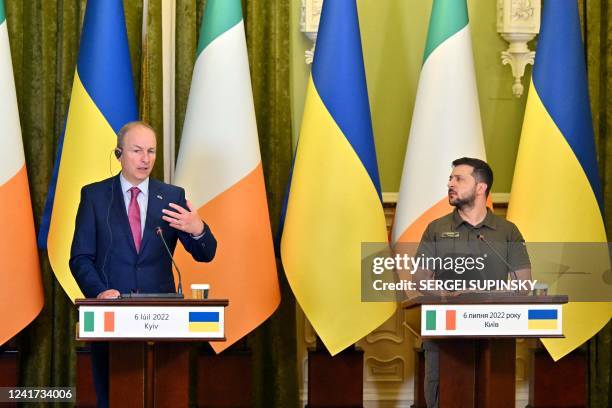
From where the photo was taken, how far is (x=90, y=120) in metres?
4.82

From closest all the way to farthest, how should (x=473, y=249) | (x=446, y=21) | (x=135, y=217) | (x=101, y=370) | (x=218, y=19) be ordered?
(x=101, y=370)
(x=135, y=217)
(x=473, y=249)
(x=218, y=19)
(x=446, y=21)

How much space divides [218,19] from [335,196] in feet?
3.56

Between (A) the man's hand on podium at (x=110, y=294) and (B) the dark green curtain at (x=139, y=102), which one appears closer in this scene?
(A) the man's hand on podium at (x=110, y=294)

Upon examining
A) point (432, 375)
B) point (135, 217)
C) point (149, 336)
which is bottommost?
point (432, 375)

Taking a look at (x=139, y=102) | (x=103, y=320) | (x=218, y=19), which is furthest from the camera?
(x=139, y=102)

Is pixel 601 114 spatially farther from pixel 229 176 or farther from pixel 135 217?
pixel 135 217

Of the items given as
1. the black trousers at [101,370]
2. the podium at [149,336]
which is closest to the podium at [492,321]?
the podium at [149,336]

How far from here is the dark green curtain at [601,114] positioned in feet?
17.9

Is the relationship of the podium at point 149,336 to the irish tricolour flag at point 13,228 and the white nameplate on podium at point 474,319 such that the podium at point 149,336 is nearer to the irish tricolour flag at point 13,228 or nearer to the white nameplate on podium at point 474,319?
the white nameplate on podium at point 474,319

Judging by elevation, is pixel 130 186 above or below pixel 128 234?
above

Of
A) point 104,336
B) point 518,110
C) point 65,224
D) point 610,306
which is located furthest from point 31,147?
point 610,306

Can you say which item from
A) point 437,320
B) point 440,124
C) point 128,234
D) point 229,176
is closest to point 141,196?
point 128,234

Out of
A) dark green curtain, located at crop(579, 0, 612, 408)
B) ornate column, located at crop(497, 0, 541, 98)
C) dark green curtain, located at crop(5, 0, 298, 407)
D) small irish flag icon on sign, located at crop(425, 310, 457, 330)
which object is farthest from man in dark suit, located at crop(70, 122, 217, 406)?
dark green curtain, located at crop(579, 0, 612, 408)

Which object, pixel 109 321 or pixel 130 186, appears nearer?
pixel 109 321
